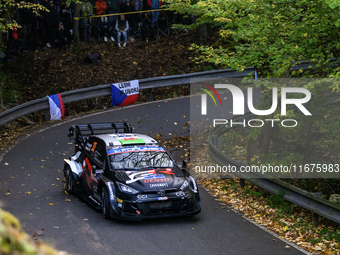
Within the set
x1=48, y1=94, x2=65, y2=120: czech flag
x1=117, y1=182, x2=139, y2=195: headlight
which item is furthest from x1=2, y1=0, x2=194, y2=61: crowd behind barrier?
x1=117, y1=182, x2=139, y2=195: headlight

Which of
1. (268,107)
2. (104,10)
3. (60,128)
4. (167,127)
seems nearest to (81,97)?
(60,128)

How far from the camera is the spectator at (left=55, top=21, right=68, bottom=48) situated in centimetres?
2558

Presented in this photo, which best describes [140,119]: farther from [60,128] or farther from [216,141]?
[216,141]

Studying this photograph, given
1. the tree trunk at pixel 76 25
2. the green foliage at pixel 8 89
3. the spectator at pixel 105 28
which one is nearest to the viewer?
the green foliage at pixel 8 89

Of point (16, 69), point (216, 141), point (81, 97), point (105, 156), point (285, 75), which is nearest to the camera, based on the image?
point (105, 156)

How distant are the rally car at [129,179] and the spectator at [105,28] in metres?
15.2

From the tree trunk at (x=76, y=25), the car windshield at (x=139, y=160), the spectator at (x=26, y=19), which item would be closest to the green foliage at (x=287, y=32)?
the car windshield at (x=139, y=160)

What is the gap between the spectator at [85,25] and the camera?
1022 inches

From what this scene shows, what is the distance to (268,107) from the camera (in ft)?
45.7

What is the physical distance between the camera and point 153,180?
403 inches

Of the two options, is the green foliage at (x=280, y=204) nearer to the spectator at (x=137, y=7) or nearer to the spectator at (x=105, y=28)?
the spectator at (x=105, y=28)

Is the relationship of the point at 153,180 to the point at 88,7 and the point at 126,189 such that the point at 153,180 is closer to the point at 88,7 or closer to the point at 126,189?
the point at 126,189

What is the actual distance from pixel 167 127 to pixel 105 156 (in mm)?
7433

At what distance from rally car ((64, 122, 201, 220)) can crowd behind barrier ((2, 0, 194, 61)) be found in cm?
1379
